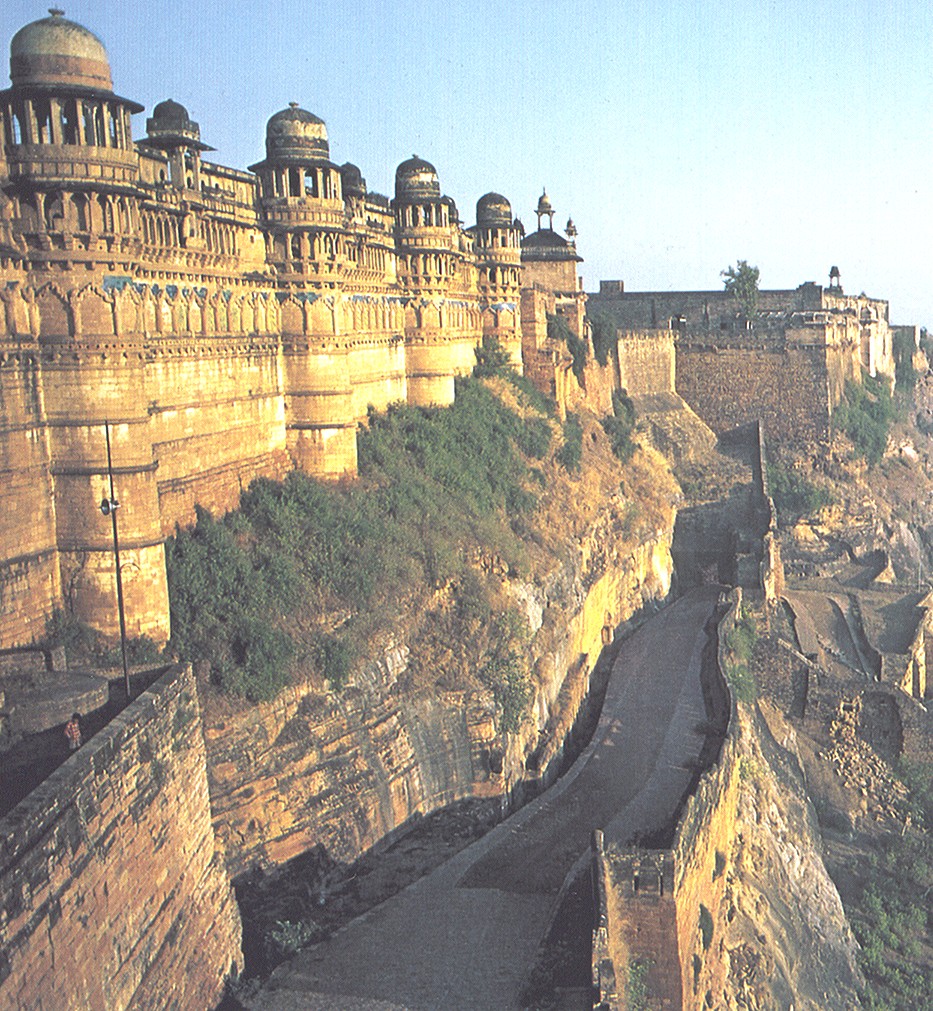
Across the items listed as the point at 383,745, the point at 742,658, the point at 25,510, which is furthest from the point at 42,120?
the point at 742,658

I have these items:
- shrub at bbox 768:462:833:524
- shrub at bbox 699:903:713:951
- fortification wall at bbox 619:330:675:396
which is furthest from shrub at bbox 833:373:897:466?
shrub at bbox 699:903:713:951

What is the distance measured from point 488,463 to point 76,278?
15447 mm

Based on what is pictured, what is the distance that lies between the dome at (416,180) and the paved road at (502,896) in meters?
14.5

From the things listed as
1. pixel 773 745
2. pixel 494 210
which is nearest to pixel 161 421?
pixel 773 745

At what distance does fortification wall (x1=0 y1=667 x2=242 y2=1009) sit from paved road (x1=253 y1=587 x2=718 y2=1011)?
4.37ft

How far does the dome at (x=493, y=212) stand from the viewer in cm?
3716

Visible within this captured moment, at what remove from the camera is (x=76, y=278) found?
1595 cm

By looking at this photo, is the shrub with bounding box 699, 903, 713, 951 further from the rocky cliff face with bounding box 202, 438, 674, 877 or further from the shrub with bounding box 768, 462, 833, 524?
the shrub with bounding box 768, 462, 833, 524

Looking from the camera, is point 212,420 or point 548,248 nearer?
point 212,420

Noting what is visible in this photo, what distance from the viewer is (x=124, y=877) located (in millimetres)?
12086

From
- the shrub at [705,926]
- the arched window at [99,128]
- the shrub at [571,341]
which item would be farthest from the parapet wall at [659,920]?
the shrub at [571,341]

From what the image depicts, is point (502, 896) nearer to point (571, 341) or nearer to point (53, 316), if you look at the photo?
point (53, 316)

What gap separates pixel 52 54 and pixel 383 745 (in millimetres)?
11476

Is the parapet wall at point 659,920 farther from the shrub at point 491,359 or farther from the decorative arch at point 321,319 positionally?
the shrub at point 491,359
